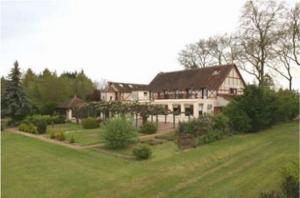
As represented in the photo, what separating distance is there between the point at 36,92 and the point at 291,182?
1835 inches

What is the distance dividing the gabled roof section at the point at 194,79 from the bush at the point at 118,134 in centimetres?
1866

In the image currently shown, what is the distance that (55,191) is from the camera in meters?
12.1

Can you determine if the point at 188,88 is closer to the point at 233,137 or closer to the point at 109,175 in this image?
the point at 233,137

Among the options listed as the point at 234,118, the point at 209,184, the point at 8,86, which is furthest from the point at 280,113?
the point at 8,86

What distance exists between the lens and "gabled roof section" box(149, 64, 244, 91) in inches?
1497

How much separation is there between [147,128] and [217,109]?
12.7m

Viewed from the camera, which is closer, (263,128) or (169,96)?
(263,128)

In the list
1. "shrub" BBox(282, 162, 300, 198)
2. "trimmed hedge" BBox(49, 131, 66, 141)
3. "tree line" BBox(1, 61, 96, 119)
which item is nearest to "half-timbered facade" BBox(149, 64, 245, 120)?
"trimmed hedge" BBox(49, 131, 66, 141)

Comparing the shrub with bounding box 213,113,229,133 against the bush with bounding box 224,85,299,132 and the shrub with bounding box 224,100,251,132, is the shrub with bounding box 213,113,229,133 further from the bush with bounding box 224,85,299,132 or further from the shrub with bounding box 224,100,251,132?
the bush with bounding box 224,85,299,132

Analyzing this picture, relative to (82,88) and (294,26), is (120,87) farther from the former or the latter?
(294,26)

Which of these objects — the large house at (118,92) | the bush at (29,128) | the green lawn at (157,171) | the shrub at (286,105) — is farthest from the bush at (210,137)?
the large house at (118,92)

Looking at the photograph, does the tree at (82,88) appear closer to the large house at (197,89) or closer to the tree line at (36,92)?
the tree line at (36,92)

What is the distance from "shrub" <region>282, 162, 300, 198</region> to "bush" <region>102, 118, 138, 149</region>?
1208 cm

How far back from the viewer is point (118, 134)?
20484 mm
